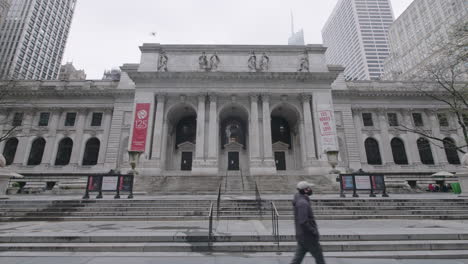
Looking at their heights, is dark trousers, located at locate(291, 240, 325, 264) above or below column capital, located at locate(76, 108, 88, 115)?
below

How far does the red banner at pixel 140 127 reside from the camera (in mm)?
Answer: 23141

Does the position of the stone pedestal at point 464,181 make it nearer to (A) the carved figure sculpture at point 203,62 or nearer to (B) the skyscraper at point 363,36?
(A) the carved figure sculpture at point 203,62

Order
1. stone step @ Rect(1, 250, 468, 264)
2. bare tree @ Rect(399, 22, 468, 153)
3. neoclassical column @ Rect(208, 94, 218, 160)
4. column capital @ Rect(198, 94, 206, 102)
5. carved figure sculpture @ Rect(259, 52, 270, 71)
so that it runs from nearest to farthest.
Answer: stone step @ Rect(1, 250, 468, 264) → bare tree @ Rect(399, 22, 468, 153) → neoclassical column @ Rect(208, 94, 218, 160) → column capital @ Rect(198, 94, 206, 102) → carved figure sculpture @ Rect(259, 52, 270, 71)

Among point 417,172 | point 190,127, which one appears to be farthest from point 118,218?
point 417,172

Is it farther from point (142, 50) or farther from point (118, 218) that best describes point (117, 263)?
point (142, 50)

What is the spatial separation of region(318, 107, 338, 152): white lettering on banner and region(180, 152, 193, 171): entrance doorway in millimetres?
16482

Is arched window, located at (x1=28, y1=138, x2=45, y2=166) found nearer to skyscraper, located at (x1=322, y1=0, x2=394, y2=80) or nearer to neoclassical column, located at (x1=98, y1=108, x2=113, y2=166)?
neoclassical column, located at (x1=98, y1=108, x2=113, y2=166)

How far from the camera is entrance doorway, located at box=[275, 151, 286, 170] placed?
28750 millimetres

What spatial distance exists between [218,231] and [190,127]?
24.3 metres

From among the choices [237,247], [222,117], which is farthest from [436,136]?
[237,247]

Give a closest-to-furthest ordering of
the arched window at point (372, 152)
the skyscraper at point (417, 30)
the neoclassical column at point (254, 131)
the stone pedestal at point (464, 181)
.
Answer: the stone pedestal at point (464, 181) < the neoclassical column at point (254, 131) < the arched window at point (372, 152) < the skyscraper at point (417, 30)

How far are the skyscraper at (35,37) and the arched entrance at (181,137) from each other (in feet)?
209

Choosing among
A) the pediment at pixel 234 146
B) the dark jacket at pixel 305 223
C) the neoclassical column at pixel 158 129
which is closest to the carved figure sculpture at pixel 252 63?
the pediment at pixel 234 146

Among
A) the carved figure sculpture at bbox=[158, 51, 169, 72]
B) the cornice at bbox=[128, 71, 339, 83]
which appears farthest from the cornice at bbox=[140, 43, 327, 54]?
the cornice at bbox=[128, 71, 339, 83]
